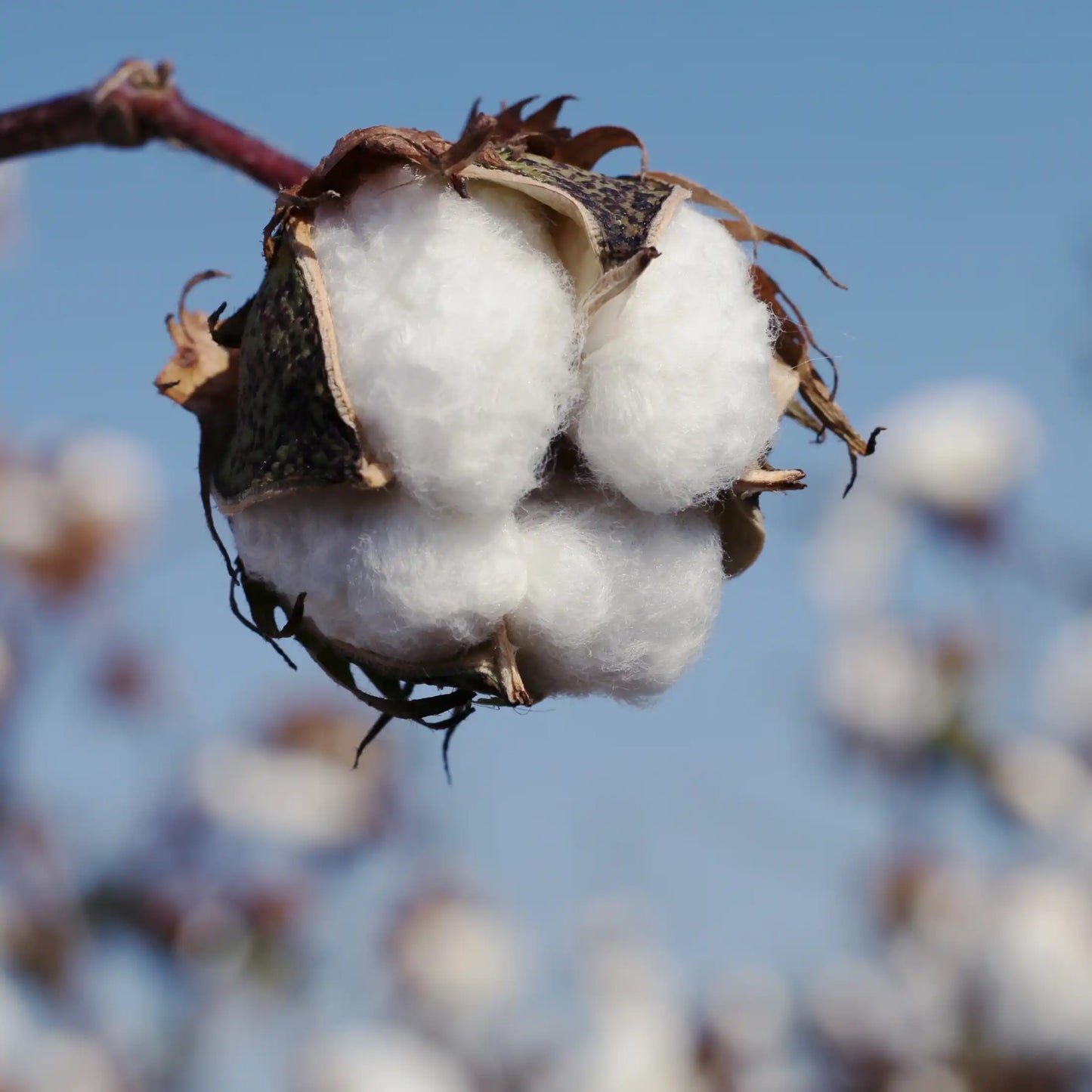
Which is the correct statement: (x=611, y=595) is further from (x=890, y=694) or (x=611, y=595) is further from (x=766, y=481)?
(x=890, y=694)

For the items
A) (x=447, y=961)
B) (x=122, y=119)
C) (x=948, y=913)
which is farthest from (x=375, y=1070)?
(x=122, y=119)

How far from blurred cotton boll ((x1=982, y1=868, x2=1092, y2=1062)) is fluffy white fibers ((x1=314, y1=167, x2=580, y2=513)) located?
5521mm

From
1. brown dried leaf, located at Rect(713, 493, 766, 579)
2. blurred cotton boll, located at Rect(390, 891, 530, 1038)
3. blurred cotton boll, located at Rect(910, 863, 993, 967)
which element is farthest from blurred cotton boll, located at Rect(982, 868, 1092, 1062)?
brown dried leaf, located at Rect(713, 493, 766, 579)

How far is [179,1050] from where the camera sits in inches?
171

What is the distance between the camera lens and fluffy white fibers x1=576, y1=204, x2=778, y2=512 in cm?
118

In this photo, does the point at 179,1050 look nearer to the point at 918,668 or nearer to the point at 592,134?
the point at 918,668

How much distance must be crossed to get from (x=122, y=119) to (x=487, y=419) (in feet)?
2.07

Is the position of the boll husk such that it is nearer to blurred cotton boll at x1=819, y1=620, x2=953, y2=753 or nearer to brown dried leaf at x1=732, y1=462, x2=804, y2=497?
brown dried leaf at x1=732, y1=462, x2=804, y2=497

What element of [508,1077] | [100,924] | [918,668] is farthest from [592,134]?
[508,1077]

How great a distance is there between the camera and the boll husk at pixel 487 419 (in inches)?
45.3

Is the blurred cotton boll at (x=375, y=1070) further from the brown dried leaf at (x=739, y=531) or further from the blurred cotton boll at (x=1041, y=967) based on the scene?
the brown dried leaf at (x=739, y=531)

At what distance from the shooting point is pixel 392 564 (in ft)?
3.85

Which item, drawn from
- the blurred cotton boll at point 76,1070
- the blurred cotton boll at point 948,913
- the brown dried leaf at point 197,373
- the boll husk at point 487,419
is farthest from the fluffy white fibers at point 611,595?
the blurred cotton boll at point 948,913

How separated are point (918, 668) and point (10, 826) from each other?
341 centimetres
